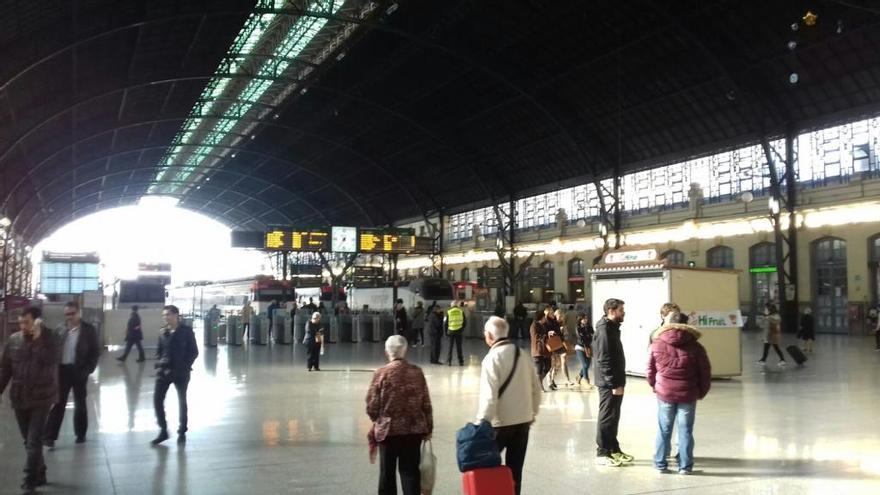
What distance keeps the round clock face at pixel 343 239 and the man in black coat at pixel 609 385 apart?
26932 mm

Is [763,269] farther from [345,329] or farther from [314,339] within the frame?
[314,339]

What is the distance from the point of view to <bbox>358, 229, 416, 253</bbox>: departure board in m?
34.7

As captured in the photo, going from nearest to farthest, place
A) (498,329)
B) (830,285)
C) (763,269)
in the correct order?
(498,329) < (830,285) < (763,269)

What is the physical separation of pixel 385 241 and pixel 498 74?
962 centimetres

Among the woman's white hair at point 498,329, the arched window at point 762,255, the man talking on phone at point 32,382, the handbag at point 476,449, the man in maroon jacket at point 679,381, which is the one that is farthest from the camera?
the arched window at point 762,255

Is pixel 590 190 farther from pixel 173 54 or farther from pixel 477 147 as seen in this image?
pixel 173 54

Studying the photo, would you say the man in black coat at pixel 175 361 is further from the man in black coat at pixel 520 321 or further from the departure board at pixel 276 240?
the departure board at pixel 276 240

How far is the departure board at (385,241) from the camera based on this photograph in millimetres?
A: 34688

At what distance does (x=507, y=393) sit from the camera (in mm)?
5320

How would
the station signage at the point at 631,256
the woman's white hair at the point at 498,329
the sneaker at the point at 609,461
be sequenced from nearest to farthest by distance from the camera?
1. the woman's white hair at the point at 498,329
2. the sneaker at the point at 609,461
3. the station signage at the point at 631,256

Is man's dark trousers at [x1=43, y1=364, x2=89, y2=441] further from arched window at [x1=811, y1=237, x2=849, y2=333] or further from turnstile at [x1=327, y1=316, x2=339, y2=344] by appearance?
arched window at [x1=811, y1=237, x2=849, y2=333]

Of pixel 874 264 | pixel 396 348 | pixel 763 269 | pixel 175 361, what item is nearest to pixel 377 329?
pixel 763 269

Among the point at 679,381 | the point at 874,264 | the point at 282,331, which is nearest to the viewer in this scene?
the point at 679,381

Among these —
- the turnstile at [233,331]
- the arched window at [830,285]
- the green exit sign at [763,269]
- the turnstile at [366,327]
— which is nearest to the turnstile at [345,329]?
the turnstile at [366,327]
